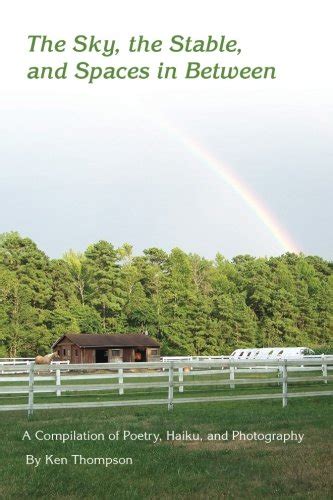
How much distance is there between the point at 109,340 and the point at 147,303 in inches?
450

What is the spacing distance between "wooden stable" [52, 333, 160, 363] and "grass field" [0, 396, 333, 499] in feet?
142

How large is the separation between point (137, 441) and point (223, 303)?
59.9 metres

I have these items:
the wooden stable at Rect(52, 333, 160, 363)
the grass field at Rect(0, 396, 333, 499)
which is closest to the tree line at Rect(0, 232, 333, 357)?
the wooden stable at Rect(52, 333, 160, 363)

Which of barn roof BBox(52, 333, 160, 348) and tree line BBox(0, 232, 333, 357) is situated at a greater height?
tree line BBox(0, 232, 333, 357)

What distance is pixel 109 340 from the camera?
61062 millimetres

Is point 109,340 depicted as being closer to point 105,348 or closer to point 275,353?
point 105,348

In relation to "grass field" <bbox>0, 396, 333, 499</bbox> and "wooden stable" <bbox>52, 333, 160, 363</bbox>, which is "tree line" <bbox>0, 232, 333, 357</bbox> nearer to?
"wooden stable" <bbox>52, 333, 160, 363</bbox>

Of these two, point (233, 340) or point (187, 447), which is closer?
point (187, 447)

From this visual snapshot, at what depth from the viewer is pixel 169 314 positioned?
7144 cm

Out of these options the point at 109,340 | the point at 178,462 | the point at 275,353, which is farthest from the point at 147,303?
the point at 178,462

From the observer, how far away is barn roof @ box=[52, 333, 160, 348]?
59.7 metres

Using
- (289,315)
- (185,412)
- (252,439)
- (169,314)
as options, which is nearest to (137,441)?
(252,439)

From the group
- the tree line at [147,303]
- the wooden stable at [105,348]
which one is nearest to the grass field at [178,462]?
the wooden stable at [105,348]

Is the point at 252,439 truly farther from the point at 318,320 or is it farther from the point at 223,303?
the point at 318,320
